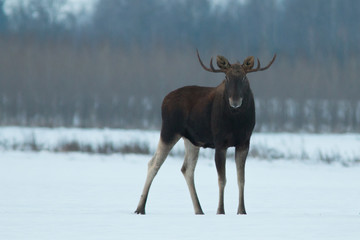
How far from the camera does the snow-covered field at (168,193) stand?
725 centimetres

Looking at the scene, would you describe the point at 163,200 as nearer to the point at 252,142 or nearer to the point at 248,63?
the point at 248,63

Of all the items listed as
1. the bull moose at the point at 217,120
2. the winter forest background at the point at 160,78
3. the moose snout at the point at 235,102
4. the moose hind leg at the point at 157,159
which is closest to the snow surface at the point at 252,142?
the winter forest background at the point at 160,78

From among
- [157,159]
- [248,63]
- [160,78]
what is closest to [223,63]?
[248,63]

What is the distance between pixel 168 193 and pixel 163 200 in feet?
3.88

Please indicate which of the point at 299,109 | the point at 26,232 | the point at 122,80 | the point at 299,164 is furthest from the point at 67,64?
the point at 26,232

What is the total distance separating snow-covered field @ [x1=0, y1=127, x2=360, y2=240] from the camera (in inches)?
285

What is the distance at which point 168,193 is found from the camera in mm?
13820

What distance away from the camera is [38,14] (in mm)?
57469

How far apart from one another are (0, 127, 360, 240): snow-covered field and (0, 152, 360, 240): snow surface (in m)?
0.01

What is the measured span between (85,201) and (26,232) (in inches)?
211

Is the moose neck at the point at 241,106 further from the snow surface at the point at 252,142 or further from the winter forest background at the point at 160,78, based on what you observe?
the winter forest background at the point at 160,78

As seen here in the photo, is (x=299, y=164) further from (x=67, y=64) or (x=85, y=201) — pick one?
(x=67, y=64)

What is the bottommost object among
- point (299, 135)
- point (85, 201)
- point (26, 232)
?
point (299, 135)

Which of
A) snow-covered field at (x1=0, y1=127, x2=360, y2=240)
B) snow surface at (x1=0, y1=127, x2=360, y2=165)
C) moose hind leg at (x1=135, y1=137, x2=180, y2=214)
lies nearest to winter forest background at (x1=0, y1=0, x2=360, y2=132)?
snow surface at (x1=0, y1=127, x2=360, y2=165)
